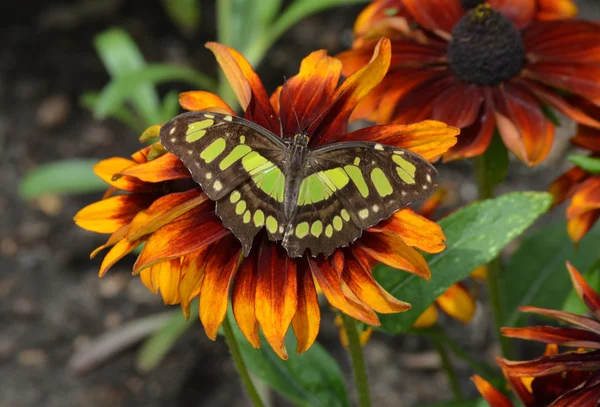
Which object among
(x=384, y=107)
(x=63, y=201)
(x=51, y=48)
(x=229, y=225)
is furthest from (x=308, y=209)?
(x=51, y=48)

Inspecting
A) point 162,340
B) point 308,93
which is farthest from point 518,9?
point 162,340

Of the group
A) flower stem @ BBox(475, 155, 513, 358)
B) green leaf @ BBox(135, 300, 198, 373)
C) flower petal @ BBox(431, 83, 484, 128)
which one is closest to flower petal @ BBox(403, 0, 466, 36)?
flower petal @ BBox(431, 83, 484, 128)

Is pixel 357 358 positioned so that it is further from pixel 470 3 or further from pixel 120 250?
pixel 470 3

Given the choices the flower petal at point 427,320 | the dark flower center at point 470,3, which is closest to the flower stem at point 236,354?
the flower petal at point 427,320

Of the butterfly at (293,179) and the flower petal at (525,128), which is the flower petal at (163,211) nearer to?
the butterfly at (293,179)

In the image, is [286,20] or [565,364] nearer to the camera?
[565,364]

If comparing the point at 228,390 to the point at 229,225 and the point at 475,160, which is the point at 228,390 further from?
the point at 229,225
